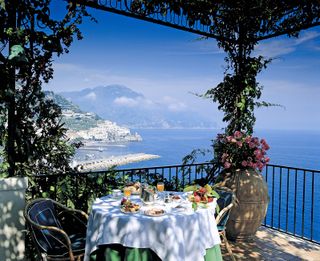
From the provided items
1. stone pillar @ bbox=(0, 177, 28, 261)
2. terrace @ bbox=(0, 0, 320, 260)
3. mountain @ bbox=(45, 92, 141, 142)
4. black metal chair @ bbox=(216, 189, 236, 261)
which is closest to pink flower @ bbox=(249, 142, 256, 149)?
terrace @ bbox=(0, 0, 320, 260)

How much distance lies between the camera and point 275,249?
13.2 feet

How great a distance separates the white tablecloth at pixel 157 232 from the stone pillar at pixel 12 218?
0.87m

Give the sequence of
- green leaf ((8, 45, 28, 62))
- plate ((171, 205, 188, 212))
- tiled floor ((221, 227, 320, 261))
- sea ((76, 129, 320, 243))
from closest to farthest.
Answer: plate ((171, 205, 188, 212)) → green leaf ((8, 45, 28, 62)) → tiled floor ((221, 227, 320, 261)) → sea ((76, 129, 320, 243))

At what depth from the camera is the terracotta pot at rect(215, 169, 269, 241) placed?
4215 millimetres

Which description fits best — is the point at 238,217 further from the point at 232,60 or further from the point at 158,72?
the point at 158,72

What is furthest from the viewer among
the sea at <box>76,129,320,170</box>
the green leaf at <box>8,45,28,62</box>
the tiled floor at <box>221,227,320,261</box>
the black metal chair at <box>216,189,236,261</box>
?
the sea at <box>76,129,320,170</box>

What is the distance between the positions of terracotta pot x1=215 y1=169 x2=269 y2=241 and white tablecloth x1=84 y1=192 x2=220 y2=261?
1.67 m

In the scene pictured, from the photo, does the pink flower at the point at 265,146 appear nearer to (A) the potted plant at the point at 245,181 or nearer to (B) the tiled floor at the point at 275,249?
(A) the potted plant at the point at 245,181

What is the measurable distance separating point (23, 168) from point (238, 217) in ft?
8.89

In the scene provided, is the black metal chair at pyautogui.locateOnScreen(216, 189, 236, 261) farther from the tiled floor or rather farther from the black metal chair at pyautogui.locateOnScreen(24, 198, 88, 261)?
the black metal chair at pyautogui.locateOnScreen(24, 198, 88, 261)

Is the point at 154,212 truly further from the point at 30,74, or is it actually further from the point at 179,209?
the point at 30,74

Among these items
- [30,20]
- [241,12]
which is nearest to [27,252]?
[30,20]

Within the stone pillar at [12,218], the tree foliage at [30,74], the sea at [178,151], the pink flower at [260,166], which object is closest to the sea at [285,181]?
the sea at [178,151]

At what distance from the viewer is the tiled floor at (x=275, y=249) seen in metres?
3.77
